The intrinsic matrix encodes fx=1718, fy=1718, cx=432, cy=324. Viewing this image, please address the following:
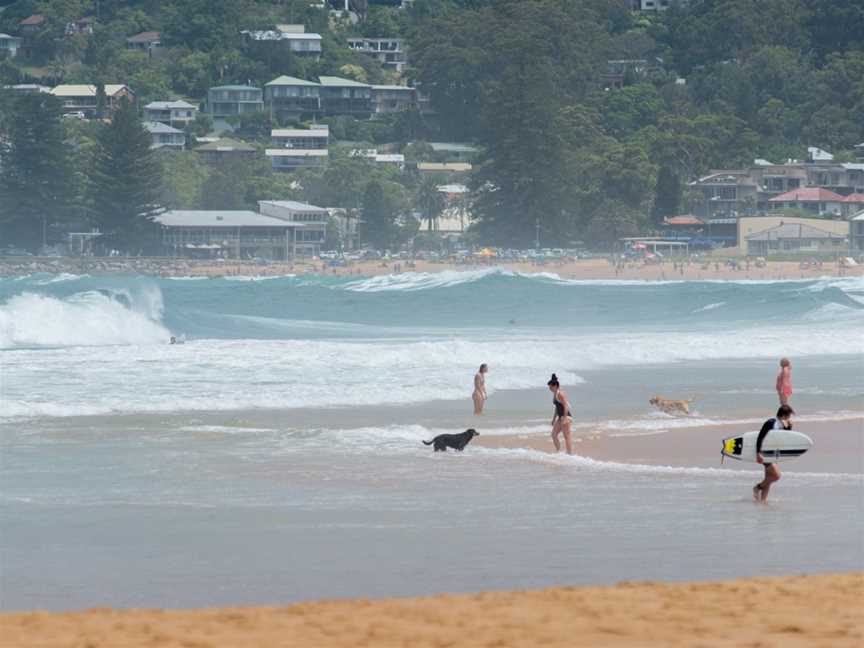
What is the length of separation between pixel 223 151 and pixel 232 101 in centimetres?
1656

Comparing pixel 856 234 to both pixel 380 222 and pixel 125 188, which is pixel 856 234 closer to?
pixel 380 222

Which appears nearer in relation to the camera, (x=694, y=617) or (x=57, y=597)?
(x=694, y=617)

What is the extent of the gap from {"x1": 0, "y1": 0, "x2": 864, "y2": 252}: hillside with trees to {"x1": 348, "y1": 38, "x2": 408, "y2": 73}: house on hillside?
1.95 metres

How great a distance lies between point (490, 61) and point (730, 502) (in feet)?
389

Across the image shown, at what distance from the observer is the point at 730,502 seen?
1238cm

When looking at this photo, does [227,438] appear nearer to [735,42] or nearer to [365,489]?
[365,489]

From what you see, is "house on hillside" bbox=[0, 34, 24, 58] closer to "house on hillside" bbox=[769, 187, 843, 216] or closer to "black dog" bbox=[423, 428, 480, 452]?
"house on hillside" bbox=[769, 187, 843, 216]

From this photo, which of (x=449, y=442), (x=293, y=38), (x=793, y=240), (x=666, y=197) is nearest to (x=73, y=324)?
(x=449, y=442)

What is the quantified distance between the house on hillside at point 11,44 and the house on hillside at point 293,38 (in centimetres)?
2385

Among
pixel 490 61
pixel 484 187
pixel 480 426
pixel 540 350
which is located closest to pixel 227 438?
pixel 480 426

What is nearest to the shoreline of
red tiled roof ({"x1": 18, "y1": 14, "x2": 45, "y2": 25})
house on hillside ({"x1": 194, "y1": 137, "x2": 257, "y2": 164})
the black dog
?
house on hillside ({"x1": 194, "y1": 137, "x2": 257, "y2": 164})

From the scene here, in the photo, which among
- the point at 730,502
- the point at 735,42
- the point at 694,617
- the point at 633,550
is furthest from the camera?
the point at 735,42

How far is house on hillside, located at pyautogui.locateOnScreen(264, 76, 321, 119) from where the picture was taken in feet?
452

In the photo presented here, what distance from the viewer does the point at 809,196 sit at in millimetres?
102000
